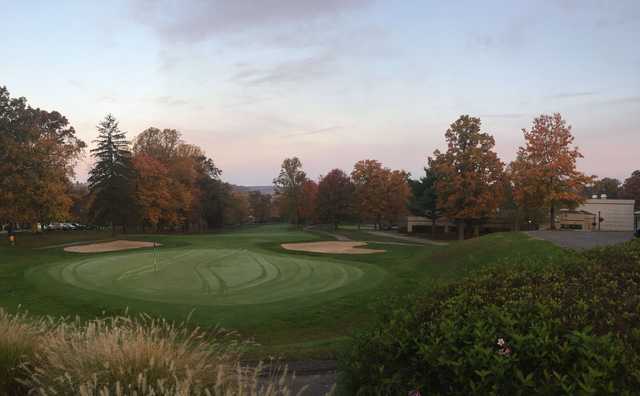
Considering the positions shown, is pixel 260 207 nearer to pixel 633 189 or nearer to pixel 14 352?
pixel 633 189

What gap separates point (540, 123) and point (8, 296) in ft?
114

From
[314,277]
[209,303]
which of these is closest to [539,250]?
[314,277]

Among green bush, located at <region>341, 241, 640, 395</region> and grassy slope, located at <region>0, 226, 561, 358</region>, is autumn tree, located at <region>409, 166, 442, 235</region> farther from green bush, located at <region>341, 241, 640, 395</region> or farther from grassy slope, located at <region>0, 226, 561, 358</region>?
green bush, located at <region>341, 241, 640, 395</region>

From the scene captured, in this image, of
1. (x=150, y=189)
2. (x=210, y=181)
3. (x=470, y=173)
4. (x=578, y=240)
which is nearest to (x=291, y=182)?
(x=210, y=181)

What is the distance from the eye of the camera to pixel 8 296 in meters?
14.3

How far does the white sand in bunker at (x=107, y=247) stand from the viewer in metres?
29.1

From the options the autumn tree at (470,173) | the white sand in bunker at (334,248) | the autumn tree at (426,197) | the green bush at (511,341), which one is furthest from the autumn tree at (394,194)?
the green bush at (511,341)

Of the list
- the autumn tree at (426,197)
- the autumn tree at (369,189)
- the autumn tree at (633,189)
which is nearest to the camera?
the autumn tree at (426,197)

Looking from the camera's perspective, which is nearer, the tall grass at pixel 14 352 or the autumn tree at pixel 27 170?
the tall grass at pixel 14 352

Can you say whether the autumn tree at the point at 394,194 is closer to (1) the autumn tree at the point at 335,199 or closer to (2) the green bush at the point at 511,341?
(1) the autumn tree at the point at 335,199

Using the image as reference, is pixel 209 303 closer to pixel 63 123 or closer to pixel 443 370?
pixel 443 370

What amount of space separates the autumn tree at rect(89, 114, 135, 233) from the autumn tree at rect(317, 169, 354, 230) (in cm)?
2451

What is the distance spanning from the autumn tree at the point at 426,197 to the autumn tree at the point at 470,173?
7483 millimetres

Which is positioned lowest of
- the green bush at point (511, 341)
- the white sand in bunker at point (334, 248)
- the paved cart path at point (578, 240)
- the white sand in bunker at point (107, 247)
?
the white sand in bunker at point (107, 247)
